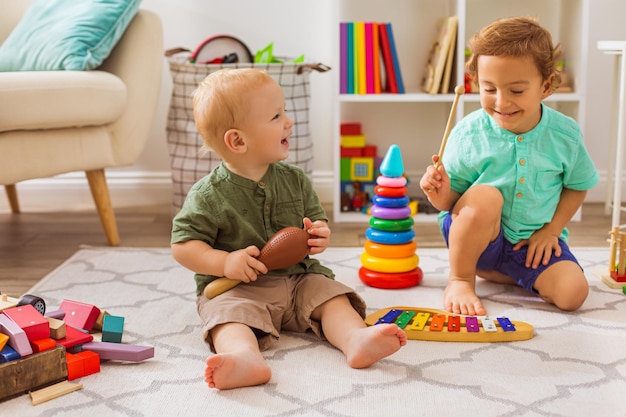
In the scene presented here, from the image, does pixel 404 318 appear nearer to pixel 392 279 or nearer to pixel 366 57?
pixel 392 279

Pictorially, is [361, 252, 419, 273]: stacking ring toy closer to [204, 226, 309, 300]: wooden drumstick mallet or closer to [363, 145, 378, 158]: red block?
[204, 226, 309, 300]: wooden drumstick mallet

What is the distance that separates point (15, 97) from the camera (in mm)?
1723

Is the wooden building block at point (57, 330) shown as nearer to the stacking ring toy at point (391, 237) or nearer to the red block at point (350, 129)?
the stacking ring toy at point (391, 237)

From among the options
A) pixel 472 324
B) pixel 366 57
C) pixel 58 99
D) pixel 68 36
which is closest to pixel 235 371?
pixel 472 324

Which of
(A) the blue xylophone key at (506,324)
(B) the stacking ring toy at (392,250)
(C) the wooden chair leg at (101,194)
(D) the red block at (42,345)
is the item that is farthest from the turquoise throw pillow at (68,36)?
(A) the blue xylophone key at (506,324)

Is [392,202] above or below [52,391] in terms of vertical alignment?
above

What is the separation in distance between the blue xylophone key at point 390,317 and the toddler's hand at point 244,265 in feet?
0.77

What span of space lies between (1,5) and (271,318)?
1.48 meters

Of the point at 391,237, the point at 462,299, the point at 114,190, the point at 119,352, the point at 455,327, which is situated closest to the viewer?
the point at 119,352

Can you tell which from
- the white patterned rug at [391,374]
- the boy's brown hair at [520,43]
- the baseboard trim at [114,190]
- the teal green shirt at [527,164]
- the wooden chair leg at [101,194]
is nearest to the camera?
the white patterned rug at [391,374]

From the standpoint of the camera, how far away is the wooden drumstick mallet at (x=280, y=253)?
129 centimetres

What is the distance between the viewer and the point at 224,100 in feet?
4.30

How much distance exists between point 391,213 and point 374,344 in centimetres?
50

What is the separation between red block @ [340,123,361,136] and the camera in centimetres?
254
